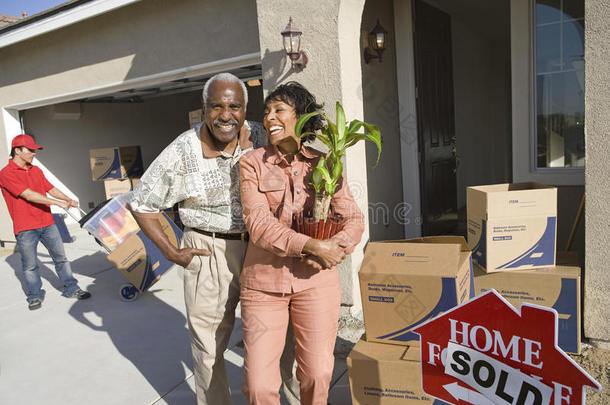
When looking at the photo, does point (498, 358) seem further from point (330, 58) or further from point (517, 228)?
point (330, 58)

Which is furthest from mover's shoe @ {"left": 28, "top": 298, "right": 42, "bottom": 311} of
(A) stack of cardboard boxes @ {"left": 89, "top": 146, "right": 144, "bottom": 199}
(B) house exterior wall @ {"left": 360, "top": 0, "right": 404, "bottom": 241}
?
(A) stack of cardboard boxes @ {"left": 89, "top": 146, "right": 144, "bottom": 199}

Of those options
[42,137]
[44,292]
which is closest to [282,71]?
[44,292]

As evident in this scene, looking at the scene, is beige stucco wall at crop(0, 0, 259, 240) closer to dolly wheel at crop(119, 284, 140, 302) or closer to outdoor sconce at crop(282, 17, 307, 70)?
outdoor sconce at crop(282, 17, 307, 70)

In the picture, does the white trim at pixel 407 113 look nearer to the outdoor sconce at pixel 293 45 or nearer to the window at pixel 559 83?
the window at pixel 559 83

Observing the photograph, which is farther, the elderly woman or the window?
the window

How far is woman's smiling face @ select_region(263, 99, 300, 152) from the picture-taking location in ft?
6.40

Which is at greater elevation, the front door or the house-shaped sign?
the front door

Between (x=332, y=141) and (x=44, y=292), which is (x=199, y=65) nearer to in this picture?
(x=44, y=292)

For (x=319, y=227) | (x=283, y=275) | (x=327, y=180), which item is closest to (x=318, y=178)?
(x=327, y=180)

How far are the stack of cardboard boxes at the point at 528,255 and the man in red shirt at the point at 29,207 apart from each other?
13.4 feet

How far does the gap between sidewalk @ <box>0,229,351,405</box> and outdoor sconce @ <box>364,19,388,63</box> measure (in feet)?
9.00

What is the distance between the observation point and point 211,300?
7.11 ft

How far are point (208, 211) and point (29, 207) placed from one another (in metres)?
3.55

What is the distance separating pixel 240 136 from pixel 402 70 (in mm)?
3274
